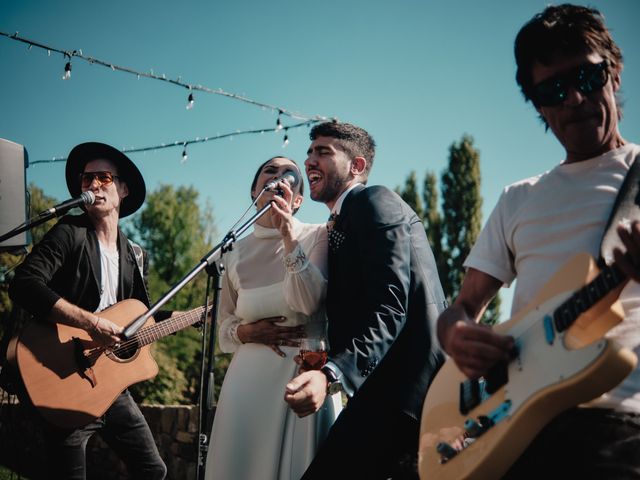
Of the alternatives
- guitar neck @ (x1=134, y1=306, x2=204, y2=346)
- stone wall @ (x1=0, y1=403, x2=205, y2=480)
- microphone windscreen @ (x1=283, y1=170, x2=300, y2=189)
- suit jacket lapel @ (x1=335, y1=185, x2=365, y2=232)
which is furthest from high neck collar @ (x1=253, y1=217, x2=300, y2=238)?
stone wall @ (x1=0, y1=403, x2=205, y2=480)

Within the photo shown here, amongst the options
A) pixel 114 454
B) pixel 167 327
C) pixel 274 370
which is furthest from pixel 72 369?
pixel 114 454

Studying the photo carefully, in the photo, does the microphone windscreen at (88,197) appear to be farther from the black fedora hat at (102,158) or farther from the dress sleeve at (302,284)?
the dress sleeve at (302,284)

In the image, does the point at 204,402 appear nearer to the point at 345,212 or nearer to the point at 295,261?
the point at 295,261

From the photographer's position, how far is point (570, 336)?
1.42 metres

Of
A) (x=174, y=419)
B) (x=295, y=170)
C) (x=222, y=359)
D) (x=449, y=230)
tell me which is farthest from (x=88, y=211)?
(x=449, y=230)

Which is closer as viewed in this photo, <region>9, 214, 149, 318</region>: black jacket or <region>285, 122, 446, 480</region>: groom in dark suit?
<region>285, 122, 446, 480</region>: groom in dark suit

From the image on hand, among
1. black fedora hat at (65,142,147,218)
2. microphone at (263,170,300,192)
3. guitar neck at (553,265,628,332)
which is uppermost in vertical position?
black fedora hat at (65,142,147,218)

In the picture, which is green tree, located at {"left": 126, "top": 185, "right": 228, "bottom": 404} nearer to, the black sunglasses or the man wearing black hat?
the man wearing black hat

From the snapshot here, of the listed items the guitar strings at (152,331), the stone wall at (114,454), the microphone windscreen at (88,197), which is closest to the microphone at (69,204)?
the microphone windscreen at (88,197)

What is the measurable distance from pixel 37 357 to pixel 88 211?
109cm

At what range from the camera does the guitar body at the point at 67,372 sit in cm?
335

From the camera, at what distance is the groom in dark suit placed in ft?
7.09

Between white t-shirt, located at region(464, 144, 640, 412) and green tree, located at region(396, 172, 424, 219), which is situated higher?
green tree, located at region(396, 172, 424, 219)

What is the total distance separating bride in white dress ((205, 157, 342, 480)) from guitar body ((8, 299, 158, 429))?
3.48 feet
